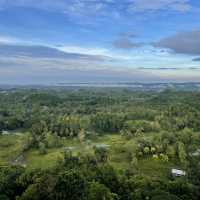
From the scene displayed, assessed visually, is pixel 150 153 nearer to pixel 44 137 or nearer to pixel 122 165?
pixel 122 165

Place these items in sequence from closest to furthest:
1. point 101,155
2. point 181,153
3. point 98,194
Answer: point 98,194, point 101,155, point 181,153

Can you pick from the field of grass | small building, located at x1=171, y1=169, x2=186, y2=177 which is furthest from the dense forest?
small building, located at x1=171, y1=169, x2=186, y2=177

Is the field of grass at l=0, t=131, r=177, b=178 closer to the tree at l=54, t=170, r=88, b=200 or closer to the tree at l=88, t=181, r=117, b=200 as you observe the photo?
the tree at l=54, t=170, r=88, b=200

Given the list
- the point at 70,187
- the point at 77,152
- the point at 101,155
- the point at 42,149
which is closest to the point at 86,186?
the point at 70,187

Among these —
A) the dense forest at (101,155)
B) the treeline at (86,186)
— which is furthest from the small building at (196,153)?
the treeline at (86,186)

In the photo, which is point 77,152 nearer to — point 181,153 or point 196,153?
point 181,153

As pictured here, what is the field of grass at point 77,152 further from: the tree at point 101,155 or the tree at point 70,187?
the tree at point 70,187

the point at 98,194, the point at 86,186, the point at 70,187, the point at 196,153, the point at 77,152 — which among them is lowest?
the point at 77,152

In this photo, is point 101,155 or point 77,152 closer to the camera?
point 101,155

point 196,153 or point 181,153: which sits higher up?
point 181,153
